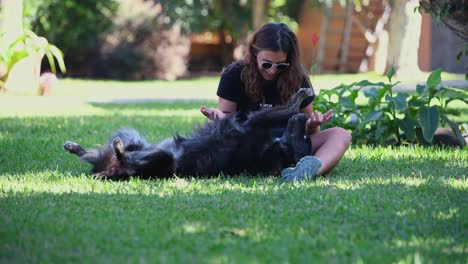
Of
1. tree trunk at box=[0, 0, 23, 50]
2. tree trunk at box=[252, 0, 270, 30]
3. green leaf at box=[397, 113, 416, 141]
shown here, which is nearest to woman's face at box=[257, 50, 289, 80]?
green leaf at box=[397, 113, 416, 141]

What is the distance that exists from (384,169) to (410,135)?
139 cm

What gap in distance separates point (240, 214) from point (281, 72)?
70.3 inches

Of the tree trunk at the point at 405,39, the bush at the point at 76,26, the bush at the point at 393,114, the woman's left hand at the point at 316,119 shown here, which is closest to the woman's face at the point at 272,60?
the woman's left hand at the point at 316,119

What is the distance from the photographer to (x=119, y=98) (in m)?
12.9

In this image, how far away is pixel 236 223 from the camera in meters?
3.62

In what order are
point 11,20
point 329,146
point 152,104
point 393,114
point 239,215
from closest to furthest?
point 239,215 < point 329,146 < point 393,114 < point 152,104 < point 11,20

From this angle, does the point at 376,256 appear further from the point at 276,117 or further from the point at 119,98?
the point at 119,98

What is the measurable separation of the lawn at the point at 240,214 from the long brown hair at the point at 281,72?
70cm

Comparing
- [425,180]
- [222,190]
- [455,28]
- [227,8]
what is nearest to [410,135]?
[455,28]

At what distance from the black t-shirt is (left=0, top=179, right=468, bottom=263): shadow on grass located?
94cm

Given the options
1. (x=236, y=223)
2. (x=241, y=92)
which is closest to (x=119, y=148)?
(x=241, y=92)

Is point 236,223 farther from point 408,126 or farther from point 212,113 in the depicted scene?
point 408,126

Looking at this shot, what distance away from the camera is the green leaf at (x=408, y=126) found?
22.0 ft

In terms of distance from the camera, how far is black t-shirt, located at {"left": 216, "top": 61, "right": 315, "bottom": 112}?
5414mm
